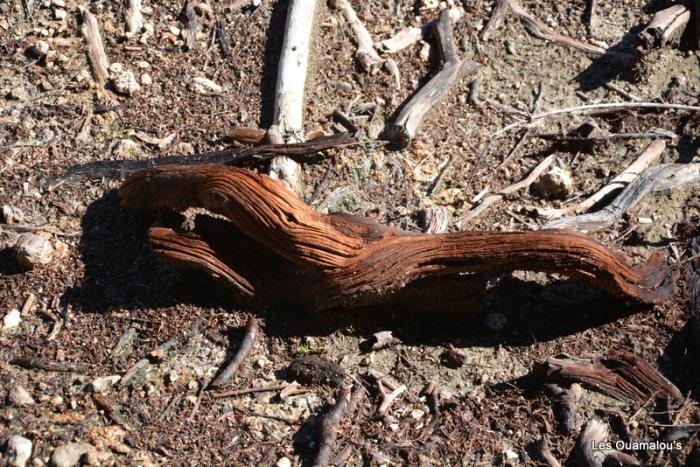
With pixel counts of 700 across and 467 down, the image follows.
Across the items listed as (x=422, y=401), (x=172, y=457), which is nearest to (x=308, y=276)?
(x=422, y=401)

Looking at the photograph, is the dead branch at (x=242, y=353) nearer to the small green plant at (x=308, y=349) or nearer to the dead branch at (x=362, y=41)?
the small green plant at (x=308, y=349)

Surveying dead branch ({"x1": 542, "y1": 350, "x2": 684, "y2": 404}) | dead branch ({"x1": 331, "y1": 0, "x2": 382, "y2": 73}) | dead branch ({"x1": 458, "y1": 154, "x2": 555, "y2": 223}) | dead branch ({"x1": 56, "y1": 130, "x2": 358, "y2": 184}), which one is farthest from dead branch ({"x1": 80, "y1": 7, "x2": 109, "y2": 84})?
dead branch ({"x1": 542, "y1": 350, "x2": 684, "y2": 404})

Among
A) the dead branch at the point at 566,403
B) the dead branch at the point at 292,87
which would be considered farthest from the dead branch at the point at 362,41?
the dead branch at the point at 566,403

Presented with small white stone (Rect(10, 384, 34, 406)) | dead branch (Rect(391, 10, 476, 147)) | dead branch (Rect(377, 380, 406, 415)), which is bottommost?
dead branch (Rect(377, 380, 406, 415))

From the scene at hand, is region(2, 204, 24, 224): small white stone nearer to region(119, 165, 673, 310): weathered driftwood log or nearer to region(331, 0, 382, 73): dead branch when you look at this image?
region(119, 165, 673, 310): weathered driftwood log

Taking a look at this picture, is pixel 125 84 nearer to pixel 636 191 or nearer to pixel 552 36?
pixel 552 36

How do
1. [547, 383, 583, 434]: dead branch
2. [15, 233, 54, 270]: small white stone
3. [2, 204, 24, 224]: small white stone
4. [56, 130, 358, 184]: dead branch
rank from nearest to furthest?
1. [547, 383, 583, 434]: dead branch
2. [15, 233, 54, 270]: small white stone
3. [2, 204, 24, 224]: small white stone
4. [56, 130, 358, 184]: dead branch
